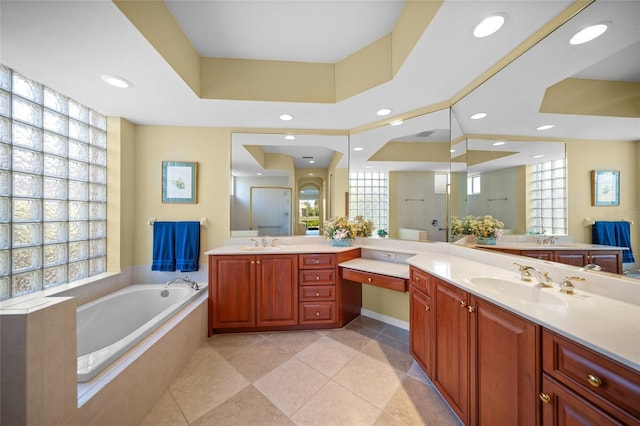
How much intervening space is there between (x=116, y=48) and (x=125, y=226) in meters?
1.80

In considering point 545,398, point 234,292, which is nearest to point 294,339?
point 234,292

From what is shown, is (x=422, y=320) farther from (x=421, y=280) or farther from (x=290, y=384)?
(x=290, y=384)

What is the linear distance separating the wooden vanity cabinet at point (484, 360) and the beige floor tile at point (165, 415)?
160 cm

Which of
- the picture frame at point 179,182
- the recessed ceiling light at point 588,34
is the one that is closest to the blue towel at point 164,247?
the picture frame at point 179,182

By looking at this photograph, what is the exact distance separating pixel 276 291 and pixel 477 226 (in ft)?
6.34

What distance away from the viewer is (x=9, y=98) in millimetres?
1543

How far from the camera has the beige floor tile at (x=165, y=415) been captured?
129 centimetres

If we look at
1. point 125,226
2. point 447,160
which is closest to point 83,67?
point 125,226

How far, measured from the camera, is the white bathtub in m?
1.61

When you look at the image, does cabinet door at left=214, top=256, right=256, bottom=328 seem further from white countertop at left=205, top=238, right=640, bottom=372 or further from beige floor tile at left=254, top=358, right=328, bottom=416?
white countertop at left=205, top=238, right=640, bottom=372

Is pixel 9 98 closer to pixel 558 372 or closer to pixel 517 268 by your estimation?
pixel 558 372

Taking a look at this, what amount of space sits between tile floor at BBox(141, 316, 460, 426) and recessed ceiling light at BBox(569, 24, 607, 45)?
219 cm

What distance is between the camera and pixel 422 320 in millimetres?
1613

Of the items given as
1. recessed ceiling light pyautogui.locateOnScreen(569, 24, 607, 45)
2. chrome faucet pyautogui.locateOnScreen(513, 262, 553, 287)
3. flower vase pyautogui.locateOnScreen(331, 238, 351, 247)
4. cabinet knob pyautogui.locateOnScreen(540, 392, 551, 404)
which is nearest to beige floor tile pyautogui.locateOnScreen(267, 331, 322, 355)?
flower vase pyautogui.locateOnScreen(331, 238, 351, 247)
